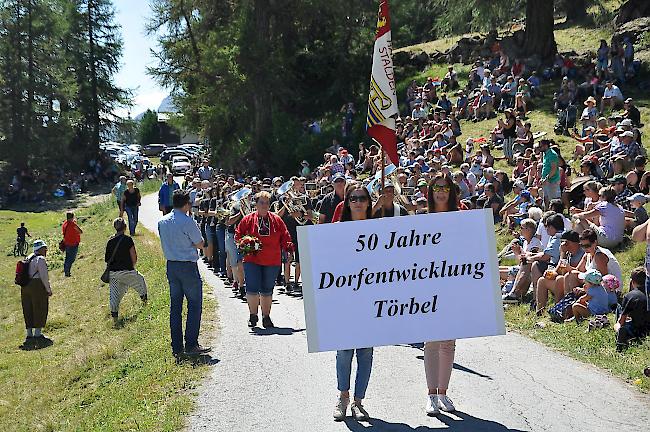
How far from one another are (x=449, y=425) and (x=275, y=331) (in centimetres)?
469

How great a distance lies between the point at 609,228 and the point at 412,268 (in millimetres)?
7351

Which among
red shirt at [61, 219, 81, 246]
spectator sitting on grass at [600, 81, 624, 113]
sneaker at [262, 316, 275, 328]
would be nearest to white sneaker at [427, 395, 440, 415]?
sneaker at [262, 316, 275, 328]

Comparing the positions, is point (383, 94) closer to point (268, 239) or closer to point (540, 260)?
point (268, 239)

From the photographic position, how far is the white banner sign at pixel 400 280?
23.3 feet

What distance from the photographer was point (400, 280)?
7195 mm

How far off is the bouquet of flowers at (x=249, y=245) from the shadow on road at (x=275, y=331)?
1087mm

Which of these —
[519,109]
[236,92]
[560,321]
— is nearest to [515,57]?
[519,109]

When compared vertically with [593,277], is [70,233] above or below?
above

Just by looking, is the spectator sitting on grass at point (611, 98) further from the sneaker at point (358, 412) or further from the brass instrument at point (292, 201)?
the sneaker at point (358, 412)

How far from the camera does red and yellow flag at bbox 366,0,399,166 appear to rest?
10133 millimetres

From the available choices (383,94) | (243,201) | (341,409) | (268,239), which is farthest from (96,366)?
(341,409)

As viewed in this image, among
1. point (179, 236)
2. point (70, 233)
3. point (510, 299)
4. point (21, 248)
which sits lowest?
point (21, 248)

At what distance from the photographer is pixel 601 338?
991cm

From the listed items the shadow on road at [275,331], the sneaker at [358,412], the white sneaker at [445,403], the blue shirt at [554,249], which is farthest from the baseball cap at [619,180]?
the sneaker at [358,412]
